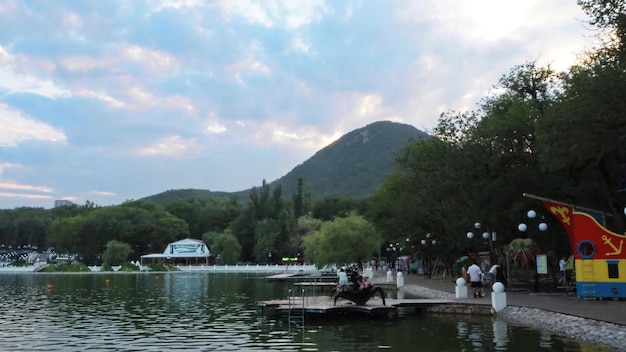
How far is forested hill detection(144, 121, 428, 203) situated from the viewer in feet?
510

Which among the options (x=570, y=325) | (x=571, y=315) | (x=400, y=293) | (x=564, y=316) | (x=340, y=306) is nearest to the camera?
(x=570, y=325)

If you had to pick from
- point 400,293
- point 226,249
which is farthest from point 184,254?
point 400,293

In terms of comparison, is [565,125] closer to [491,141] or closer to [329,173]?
[491,141]

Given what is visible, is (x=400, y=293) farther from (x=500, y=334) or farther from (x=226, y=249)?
(x=226, y=249)

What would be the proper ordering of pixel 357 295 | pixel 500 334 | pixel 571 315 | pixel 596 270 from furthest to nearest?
pixel 357 295 < pixel 596 270 < pixel 571 315 < pixel 500 334

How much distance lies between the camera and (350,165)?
6713 inches

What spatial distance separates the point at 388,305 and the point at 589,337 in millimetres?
8569

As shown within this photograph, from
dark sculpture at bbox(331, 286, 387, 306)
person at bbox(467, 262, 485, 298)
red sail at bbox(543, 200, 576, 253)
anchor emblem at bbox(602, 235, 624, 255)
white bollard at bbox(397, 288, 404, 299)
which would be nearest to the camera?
anchor emblem at bbox(602, 235, 624, 255)

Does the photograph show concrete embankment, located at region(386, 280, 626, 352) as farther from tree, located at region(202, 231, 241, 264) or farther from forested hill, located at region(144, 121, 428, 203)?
forested hill, located at region(144, 121, 428, 203)

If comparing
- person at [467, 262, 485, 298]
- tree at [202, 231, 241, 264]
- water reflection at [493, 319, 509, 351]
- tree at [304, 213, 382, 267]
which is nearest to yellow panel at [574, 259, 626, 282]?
water reflection at [493, 319, 509, 351]

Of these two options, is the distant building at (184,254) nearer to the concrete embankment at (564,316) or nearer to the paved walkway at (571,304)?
the concrete embankment at (564,316)

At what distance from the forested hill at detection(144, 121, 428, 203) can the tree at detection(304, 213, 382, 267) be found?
86.0 meters

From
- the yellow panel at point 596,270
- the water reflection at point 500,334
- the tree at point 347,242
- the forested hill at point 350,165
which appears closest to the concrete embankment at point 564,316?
the water reflection at point 500,334

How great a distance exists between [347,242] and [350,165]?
116 metres
